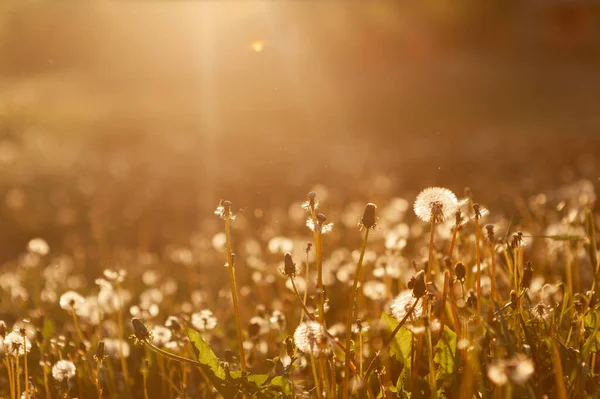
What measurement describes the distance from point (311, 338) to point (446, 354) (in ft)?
1.71

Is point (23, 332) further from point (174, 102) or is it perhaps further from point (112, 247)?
point (174, 102)

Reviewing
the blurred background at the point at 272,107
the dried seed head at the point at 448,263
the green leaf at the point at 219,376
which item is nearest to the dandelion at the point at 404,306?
the dried seed head at the point at 448,263

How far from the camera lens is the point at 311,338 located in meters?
1.57

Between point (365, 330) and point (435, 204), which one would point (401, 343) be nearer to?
point (365, 330)

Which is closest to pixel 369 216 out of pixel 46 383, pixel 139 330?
pixel 139 330

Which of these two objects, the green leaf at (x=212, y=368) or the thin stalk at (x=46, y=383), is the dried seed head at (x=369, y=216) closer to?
the green leaf at (x=212, y=368)

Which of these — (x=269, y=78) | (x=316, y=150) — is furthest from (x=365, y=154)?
(x=269, y=78)

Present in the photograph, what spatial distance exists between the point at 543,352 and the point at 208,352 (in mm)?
878

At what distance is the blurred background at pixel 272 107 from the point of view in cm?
754

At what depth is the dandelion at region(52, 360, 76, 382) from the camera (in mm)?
2113

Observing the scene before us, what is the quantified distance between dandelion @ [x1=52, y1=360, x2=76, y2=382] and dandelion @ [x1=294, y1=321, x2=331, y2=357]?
875mm

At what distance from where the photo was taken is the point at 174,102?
1961cm

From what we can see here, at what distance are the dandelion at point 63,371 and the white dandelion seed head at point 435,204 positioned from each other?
114cm

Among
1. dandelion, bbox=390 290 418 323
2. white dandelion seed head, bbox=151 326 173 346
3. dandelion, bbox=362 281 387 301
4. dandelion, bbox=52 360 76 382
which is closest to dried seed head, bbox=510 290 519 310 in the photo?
dandelion, bbox=390 290 418 323
